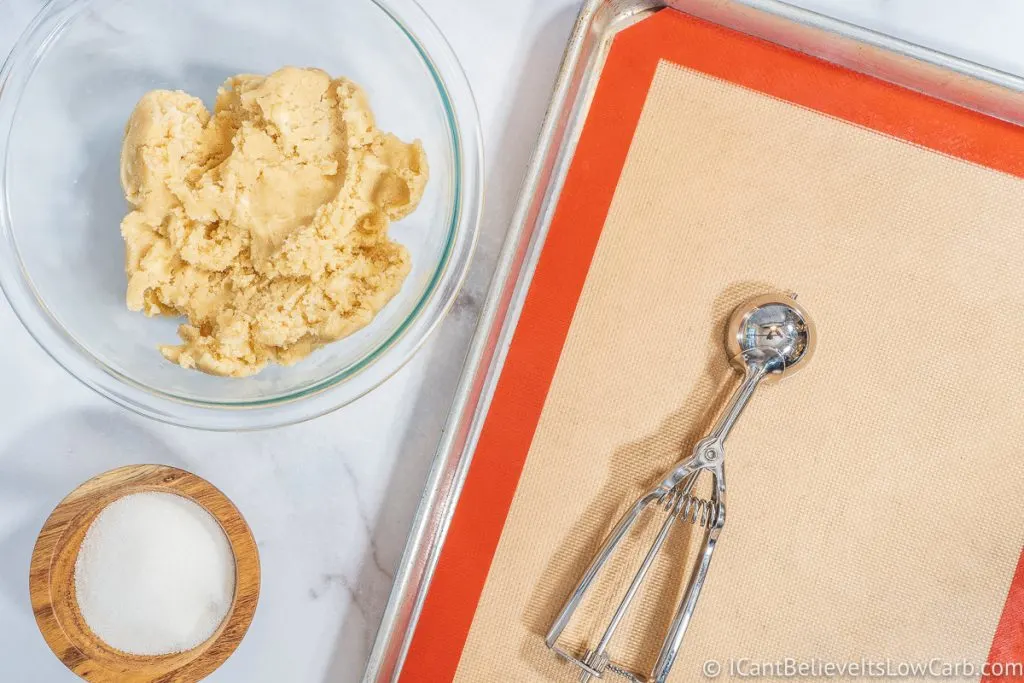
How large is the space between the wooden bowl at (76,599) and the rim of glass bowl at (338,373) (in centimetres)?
6

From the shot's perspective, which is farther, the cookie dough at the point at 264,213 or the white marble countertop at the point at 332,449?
the white marble countertop at the point at 332,449

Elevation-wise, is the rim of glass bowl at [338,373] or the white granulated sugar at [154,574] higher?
the rim of glass bowl at [338,373]

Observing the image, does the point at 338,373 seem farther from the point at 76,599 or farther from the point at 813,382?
the point at 813,382

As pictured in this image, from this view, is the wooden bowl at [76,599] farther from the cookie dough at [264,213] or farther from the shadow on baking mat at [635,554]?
the shadow on baking mat at [635,554]

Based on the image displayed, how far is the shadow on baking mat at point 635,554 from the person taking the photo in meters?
0.69

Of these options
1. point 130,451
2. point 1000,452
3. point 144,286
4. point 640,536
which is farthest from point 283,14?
point 1000,452

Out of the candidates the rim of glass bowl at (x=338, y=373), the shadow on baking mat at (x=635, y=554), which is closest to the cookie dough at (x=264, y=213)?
the rim of glass bowl at (x=338, y=373)

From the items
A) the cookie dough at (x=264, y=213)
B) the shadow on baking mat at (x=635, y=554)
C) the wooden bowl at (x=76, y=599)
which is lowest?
the wooden bowl at (x=76, y=599)

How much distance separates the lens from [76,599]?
651mm

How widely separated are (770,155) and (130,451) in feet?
2.18

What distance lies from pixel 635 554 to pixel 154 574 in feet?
1.43

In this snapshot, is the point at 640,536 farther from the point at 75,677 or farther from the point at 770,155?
the point at 75,677

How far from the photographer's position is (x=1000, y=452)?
0.69 m

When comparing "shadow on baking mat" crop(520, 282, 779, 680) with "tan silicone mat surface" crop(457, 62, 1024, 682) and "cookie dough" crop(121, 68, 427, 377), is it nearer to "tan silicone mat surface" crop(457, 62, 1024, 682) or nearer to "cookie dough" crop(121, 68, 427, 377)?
"tan silicone mat surface" crop(457, 62, 1024, 682)
